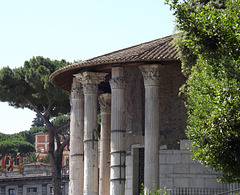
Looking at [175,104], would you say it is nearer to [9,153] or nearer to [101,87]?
[101,87]

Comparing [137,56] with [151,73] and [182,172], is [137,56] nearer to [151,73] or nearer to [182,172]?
[151,73]

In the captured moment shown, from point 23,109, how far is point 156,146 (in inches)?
747

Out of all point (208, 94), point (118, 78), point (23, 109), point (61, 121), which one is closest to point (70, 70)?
point (118, 78)

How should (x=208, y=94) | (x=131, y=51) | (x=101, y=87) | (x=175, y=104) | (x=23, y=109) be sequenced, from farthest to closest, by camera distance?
(x=23, y=109) → (x=101, y=87) → (x=175, y=104) → (x=131, y=51) → (x=208, y=94)

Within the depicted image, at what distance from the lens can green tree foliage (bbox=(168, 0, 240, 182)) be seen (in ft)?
49.0

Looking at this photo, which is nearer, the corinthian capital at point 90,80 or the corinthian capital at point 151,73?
the corinthian capital at point 151,73

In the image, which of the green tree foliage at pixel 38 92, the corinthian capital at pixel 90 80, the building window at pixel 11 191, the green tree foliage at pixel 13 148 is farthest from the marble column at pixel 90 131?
the green tree foliage at pixel 13 148

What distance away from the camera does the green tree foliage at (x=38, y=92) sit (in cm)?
3769

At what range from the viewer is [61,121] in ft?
251

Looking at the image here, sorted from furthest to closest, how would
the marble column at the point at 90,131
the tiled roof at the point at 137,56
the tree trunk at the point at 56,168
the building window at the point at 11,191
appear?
1. the building window at the point at 11,191
2. the tree trunk at the point at 56,168
3. the marble column at the point at 90,131
4. the tiled roof at the point at 137,56

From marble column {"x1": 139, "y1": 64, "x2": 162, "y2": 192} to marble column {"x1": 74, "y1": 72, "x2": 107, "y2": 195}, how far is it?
247cm

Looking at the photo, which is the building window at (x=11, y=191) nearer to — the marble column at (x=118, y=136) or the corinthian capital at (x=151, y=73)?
the marble column at (x=118, y=136)

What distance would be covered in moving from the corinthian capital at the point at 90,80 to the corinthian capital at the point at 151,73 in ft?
7.61

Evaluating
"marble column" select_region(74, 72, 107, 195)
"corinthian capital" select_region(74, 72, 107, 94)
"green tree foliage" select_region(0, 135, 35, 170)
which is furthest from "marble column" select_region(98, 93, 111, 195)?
"green tree foliage" select_region(0, 135, 35, 170)
